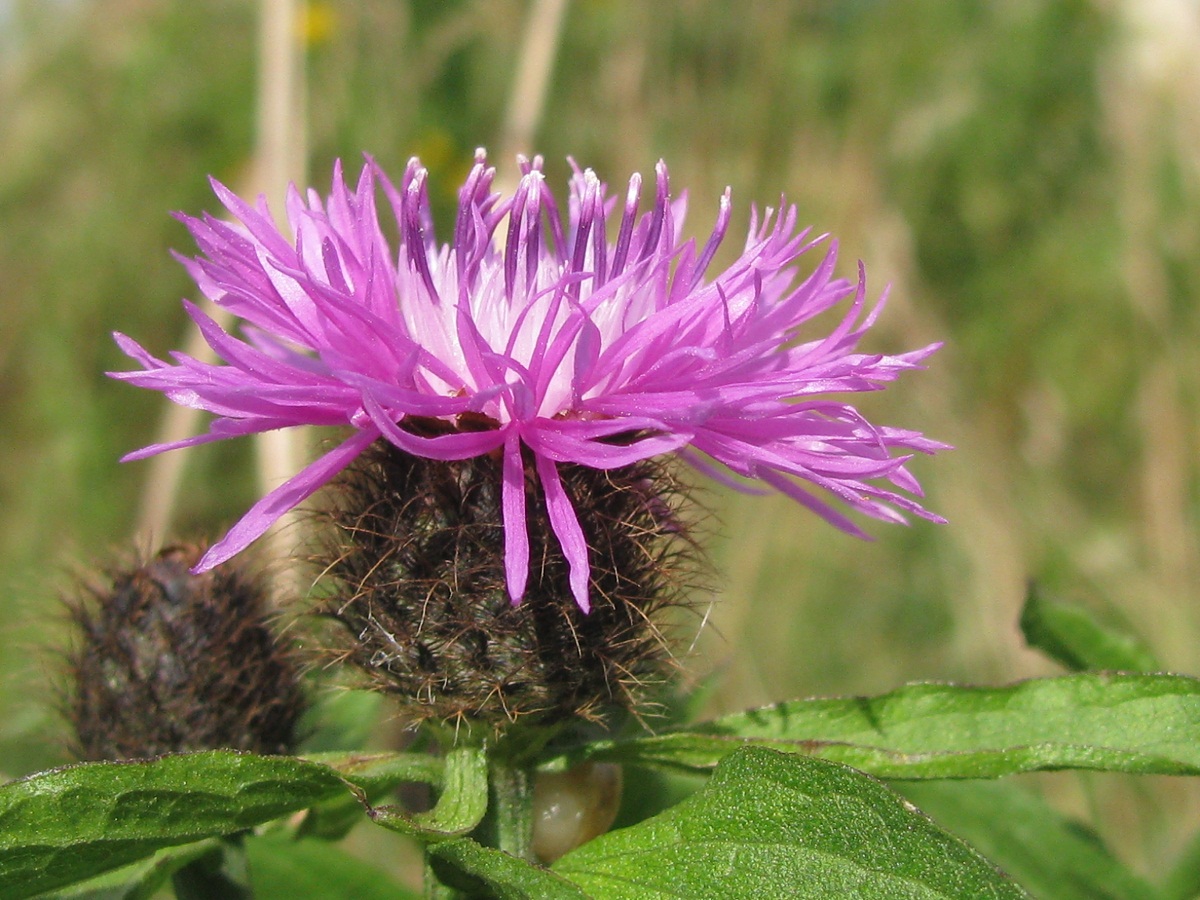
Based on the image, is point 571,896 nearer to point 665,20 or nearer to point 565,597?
point 565,597

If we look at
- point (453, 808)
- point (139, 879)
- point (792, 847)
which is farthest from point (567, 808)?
point (139, 879)

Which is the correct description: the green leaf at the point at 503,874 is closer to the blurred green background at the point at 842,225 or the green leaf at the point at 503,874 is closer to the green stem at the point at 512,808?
the green stem at the point at 512,808

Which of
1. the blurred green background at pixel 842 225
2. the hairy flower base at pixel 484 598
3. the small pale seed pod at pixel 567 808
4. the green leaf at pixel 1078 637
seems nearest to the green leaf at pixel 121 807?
the hairy flower base at pixel 484 598

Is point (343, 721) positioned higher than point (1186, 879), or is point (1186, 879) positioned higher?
point (343, 721)

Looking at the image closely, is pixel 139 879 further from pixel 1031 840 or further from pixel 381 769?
pixel 1031 840

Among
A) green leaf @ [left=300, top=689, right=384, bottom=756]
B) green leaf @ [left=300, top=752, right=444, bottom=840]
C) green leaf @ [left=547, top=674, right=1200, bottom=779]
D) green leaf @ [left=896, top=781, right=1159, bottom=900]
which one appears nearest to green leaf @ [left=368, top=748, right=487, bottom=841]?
green leaf @ [left=300, top=752, right=444, bottom=840]
